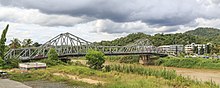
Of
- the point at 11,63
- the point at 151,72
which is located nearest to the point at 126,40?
the point at 11,63

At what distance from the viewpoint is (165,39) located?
169875mm

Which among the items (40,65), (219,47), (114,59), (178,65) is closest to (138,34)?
(114,59)

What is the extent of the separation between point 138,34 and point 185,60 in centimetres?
10214

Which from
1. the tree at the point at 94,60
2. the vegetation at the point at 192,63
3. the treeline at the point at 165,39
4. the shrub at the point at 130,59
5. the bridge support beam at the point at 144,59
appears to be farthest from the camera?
the treeline at the point at 165,39

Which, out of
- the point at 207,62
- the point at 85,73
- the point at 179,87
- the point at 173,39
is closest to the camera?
the point at 179,87

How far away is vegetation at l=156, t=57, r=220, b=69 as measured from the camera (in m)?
73.2

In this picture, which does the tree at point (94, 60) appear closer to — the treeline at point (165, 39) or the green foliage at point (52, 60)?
the green foliage at point (52, 60)

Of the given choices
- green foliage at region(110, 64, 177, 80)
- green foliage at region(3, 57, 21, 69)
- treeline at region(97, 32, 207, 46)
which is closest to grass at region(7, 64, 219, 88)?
green foliage at region(110, 64, 177, 80)

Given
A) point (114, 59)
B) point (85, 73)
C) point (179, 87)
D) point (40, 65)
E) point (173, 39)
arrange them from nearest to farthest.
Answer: point (179, 87) → point (85, 73) → point (40, 65) → point (114, 59) → point (173, 39)

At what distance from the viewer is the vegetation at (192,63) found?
73.2m

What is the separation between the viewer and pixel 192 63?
3150 inches

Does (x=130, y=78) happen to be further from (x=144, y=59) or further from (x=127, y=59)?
(x=127, y=59)

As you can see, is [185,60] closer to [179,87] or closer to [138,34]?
[179,87]

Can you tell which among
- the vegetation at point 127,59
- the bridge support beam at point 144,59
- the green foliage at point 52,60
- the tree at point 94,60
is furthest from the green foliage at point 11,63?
the vegetation at point 127,59
